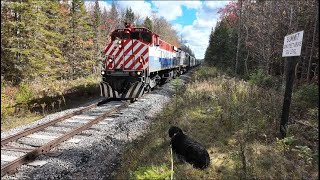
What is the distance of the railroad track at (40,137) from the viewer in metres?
5.71

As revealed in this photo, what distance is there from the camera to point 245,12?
27.3m

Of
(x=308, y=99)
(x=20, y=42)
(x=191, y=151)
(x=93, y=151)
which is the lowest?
(x=93, y=151)

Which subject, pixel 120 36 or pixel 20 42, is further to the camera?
pixel 20 42

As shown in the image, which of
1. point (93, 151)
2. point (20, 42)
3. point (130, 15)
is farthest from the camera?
point (130, 15)

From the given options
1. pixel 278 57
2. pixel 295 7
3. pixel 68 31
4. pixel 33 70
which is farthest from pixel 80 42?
pixel 295 7

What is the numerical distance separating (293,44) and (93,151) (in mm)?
5159

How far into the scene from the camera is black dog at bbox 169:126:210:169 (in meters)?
5.32

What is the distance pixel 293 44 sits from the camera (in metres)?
6.14

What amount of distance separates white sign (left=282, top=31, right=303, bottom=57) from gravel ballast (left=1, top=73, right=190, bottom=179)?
448cm

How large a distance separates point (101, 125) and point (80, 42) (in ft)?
73.7

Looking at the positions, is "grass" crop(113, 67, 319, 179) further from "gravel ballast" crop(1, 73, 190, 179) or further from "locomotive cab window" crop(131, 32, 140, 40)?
"locomotive cab window" crop(131, 32, 140, 40)

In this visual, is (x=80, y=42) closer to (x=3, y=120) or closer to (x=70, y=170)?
(x=3, y=120)

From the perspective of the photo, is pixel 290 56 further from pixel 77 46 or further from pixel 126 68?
pixel 77 46

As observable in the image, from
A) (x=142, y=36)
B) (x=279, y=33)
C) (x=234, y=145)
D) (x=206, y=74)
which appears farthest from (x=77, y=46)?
(x=234, y=145)
